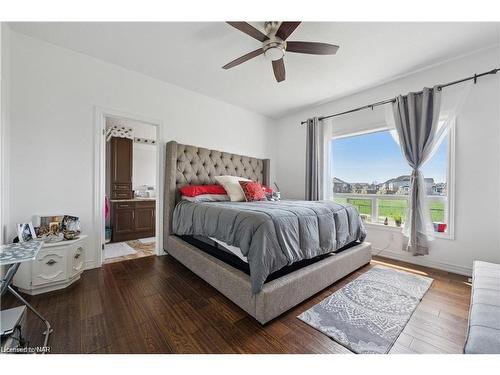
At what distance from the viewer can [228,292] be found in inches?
67.3

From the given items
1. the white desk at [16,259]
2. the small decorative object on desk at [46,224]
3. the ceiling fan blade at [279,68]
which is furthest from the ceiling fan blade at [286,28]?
the small decorative object on desk at [46,224]

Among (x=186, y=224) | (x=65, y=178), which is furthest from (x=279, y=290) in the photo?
(x=65, y=178)

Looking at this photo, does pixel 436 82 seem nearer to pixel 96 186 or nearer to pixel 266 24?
pixel 266 24

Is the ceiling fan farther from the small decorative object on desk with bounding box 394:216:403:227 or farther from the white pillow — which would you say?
the small decorative object on desk with bounding box 394:216:403:227

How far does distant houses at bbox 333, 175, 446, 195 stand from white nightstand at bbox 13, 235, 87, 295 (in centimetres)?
379

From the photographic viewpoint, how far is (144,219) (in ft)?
12.9

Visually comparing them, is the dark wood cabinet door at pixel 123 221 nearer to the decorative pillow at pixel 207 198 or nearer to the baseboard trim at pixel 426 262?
the decorative pillow at pixel 207 198

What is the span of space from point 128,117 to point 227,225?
2.06m

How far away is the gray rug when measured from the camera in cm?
134

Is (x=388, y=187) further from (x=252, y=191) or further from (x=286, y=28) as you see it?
(x=286, y=28)

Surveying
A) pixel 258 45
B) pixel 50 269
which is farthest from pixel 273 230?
pixel 50 269
